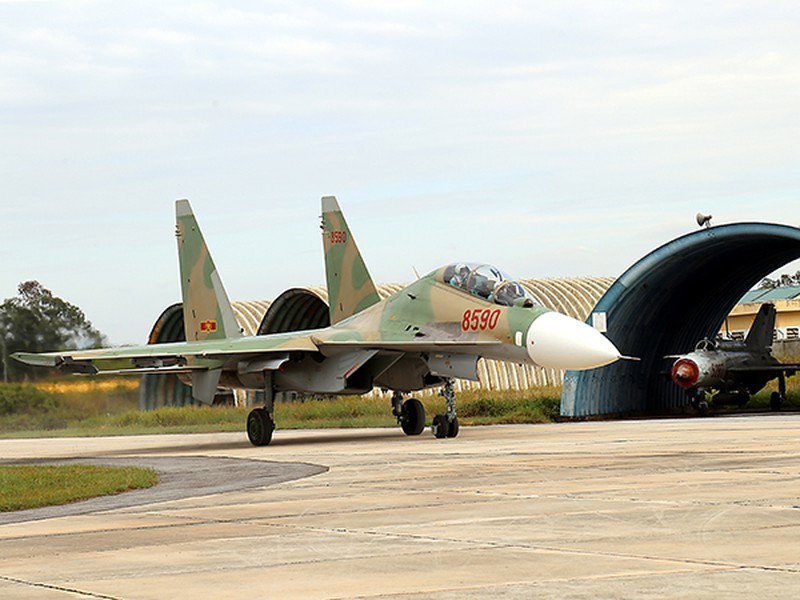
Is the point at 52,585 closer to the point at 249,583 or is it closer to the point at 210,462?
the point at 249,583

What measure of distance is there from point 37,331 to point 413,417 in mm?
10082

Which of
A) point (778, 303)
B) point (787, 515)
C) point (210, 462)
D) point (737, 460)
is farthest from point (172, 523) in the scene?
point (778, 303)

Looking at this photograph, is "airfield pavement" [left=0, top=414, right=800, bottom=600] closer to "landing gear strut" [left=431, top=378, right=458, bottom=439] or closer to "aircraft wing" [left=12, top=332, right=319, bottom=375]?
"landing gear strut" [left=431, top=378, right=458, bottom=439]

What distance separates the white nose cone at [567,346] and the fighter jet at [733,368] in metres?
13.9

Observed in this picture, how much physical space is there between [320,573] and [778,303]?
55679mm

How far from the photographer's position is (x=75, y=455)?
72.5 ft

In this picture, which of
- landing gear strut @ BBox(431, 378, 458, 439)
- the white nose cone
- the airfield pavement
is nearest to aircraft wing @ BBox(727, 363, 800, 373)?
landing gear strut @ BBox(431, 378, 458, 439)

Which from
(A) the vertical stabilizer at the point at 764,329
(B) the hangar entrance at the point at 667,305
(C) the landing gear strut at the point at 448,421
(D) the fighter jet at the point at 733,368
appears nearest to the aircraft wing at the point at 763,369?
(D) the fighter jet at the point at 733,368

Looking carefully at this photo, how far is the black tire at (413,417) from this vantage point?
22.5 metres

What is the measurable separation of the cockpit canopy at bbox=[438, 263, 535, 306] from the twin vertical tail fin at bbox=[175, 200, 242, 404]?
6712 millimetres

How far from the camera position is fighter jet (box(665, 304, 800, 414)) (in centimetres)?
3170

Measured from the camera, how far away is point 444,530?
26.7 feet

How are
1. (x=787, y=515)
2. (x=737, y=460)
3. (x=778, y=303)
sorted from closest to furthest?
(x=787, y=515) → (x=737, y=460) → (x=778, y=303)

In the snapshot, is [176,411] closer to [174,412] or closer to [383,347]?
[174,412]
